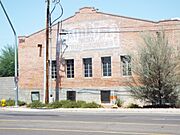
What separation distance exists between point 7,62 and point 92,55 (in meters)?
25.0

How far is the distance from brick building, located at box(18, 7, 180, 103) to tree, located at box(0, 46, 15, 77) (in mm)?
16853

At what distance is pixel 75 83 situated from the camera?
137 feet

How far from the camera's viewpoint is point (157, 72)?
32906 millimetres

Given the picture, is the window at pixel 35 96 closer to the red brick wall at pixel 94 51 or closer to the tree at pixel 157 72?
the red brick wall at pixel 94 51

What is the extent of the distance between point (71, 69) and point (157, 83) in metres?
11.5

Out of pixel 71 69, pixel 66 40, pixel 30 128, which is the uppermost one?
pixel 66 40

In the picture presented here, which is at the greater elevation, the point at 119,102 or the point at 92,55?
the point at 92,55

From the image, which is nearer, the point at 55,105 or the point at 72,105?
the point at 72,105

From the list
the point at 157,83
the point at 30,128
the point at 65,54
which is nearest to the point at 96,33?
the point at 65,54

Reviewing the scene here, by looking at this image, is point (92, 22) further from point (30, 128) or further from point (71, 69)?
point (30, 128)

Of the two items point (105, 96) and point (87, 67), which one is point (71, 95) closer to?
point (87, 67)

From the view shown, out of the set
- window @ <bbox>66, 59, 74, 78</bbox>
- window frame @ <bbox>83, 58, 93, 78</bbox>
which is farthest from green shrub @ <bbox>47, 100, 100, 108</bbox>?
window @ <bbox>66, 59, 74, 78</bbox>

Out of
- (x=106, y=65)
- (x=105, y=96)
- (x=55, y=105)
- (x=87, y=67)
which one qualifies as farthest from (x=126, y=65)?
(x=55, y=105)

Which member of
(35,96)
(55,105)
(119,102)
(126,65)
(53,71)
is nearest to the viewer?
(55,105)
